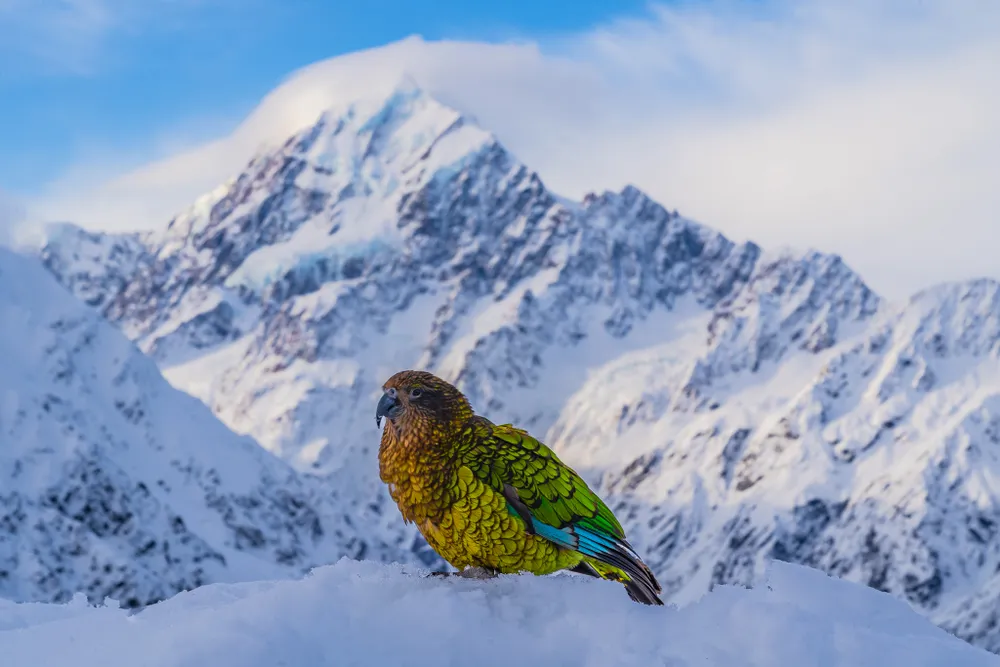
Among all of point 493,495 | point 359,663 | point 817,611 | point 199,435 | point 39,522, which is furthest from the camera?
point 199,435

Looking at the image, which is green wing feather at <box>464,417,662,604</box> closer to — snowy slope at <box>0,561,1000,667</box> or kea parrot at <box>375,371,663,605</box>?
kea parrot at <box>375,371,663,605</box>

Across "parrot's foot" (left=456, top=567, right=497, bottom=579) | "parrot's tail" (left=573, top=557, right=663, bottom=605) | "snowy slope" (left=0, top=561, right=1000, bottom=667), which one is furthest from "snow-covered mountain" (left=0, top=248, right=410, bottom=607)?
"snowy slope" (left=0, top=561, right=1000, bottom=667)

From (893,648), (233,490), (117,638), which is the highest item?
(233,490)

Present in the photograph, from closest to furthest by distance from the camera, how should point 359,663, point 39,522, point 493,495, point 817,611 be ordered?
1. point 359,663
2. point 817,611
3. point 493,495
4. point 39,522

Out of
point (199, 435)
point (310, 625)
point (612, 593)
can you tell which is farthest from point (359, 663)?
point (199, 435)

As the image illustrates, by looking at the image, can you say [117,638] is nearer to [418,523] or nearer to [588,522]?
[418,523]

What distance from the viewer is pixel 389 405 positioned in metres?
8.20

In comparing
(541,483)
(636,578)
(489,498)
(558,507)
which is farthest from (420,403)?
(636,578)

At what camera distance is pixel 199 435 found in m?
168

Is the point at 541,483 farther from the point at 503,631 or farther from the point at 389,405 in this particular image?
the point at 503,631

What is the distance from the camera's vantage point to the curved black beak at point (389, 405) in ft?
26.7

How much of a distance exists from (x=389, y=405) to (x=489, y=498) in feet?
4.14

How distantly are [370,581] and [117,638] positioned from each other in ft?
5.96

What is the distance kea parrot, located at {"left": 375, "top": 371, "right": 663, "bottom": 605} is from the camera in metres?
7.70
